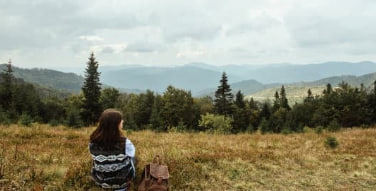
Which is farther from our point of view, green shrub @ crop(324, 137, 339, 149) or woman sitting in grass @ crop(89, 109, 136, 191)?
green shrub @ crop(324, 137, 339, 149)

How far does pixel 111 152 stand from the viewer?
518cm

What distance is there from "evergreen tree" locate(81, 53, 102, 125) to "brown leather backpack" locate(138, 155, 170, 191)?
44.2 m

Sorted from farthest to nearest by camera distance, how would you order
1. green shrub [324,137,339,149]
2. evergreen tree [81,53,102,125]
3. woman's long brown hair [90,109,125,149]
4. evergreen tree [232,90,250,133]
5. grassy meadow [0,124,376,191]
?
evergreen tree [232,90,250,133], evergreen tree [81,53,102,125], green shrub [324,137,339,149], grassy meadow [0,124,376,191], woman's long brown hair [90,109,125,149]

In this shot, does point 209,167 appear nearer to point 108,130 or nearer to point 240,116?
A: point 108,130

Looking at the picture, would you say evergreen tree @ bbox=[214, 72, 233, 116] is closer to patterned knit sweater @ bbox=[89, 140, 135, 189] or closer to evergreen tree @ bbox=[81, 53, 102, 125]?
evergreen tree @ bbox=[81, 53, 102, 125]

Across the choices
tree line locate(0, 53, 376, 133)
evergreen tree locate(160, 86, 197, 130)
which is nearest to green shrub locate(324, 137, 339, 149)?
tree line locate(0, 53, 376, 133)

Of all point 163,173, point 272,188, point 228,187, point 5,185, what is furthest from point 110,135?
point 272,188

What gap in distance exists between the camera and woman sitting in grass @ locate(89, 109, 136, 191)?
197 inches

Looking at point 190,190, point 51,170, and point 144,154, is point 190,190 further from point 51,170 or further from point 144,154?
point 51,170

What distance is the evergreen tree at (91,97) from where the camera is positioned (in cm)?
5009

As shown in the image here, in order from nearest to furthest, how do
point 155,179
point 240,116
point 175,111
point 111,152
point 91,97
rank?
point 111,152 < point 155,179 < point 91,97 < point 175,111 < point 240,116

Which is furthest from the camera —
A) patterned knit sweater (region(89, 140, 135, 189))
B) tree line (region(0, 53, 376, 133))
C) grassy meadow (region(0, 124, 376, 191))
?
tree line (region(0, 53, 376, 133))

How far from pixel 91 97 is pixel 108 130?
4811 centimetres

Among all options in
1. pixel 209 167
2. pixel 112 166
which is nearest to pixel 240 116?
pixel 209 167
